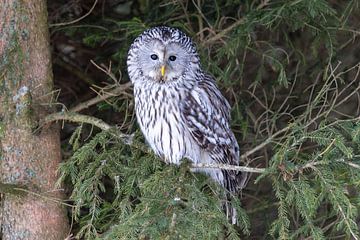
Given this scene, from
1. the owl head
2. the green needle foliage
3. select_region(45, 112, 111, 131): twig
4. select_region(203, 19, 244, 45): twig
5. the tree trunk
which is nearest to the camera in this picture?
the green needle foliage

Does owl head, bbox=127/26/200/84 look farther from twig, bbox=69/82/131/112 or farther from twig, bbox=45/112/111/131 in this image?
twig, bbox=45/112/111/131

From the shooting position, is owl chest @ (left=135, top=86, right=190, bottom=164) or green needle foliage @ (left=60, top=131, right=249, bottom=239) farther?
owl chest @ (left=135, top=86, right=190, bottom=164)

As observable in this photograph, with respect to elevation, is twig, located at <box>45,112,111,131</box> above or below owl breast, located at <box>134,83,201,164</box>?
above

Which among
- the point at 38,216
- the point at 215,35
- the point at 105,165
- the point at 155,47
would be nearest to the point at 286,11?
the point at 215,35

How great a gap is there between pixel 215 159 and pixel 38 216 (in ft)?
3.12

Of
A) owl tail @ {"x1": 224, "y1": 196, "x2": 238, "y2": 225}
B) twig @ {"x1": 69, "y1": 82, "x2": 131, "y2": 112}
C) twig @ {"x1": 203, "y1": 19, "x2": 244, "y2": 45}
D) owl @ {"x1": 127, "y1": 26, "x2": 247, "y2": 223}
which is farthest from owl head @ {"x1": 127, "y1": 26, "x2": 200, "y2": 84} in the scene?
owl tail @ {"x1": 224, "y1": 196, "x2": 238, "y2": 225}

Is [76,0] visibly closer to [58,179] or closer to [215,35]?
[215,35]

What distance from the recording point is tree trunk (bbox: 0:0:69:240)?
375 centimetres

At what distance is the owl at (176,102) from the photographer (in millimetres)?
3930

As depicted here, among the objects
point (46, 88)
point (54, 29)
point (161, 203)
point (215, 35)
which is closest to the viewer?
point (161, 203)

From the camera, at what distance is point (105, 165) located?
3604 mm

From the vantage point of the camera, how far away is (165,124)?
156 inches

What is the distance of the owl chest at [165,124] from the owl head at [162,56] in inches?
3.3

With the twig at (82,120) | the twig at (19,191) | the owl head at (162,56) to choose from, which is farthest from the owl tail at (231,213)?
the twig at (19,191)
